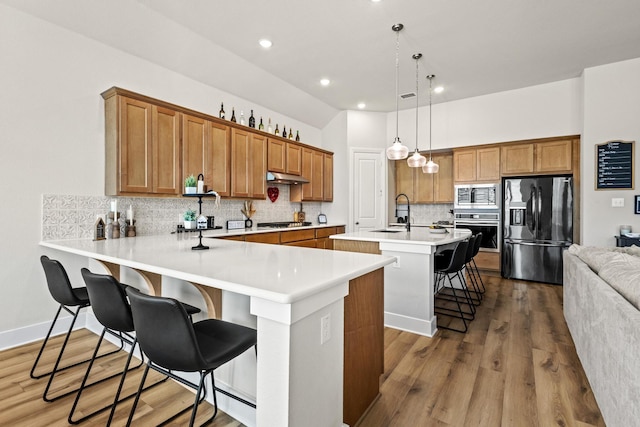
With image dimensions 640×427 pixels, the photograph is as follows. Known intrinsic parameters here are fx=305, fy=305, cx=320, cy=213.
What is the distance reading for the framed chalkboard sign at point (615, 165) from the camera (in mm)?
4059

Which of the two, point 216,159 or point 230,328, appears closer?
point 230,328

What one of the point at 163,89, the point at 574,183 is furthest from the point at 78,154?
the point at 574,183

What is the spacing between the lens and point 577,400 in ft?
5.93

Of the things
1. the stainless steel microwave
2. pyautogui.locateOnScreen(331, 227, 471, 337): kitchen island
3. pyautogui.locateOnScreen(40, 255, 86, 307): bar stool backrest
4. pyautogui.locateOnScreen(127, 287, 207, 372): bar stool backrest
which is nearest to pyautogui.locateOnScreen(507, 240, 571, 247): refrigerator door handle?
the stainless steel microwave

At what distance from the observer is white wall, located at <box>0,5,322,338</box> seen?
2541mm

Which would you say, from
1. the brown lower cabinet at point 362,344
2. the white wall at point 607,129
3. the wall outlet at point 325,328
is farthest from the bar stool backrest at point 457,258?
the white wall at point 607,129

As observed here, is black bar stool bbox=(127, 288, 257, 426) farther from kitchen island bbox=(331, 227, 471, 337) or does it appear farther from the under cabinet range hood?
the under cabinet range hood

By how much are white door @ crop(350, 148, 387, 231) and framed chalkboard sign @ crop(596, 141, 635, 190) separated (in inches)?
126

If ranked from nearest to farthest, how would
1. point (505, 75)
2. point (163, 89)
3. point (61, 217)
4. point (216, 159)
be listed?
1. point (61, 217)
2. point (163, 89)
3. point (216, 159)
4. point (505, 75)

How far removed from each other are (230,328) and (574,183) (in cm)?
536

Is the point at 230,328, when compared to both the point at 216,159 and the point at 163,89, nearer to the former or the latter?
the point at 216,159

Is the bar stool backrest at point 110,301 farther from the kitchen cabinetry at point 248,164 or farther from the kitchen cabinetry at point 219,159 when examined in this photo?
the kitchen cabinetry at point 248,164

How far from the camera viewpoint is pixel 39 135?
2688mm

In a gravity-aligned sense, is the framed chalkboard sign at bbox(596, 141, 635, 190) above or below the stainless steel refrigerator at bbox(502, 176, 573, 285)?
above
